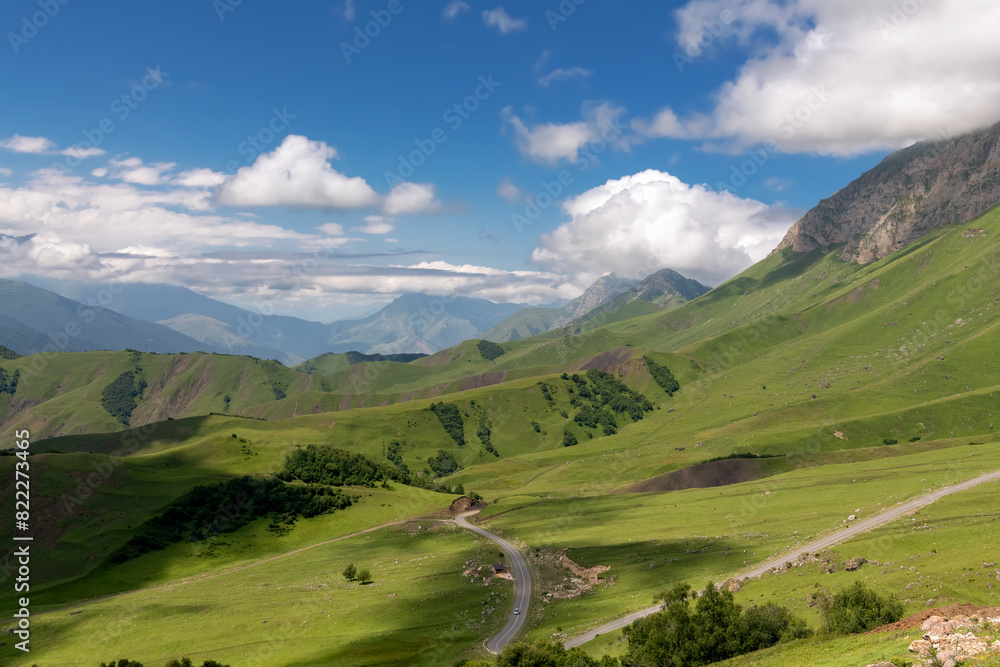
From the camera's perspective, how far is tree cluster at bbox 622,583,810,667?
6275 centimetres

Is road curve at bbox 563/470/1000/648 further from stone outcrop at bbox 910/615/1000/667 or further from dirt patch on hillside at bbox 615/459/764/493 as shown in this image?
dirt patch on hillside at bbox 615/459/764/493

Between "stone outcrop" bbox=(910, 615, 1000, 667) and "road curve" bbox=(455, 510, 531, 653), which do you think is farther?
"road curve" bbox=(455, 510, 531, 653)

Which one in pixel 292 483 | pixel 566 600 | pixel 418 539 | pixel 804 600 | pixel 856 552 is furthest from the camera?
pixel 292 483

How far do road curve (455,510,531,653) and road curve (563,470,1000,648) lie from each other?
1132cm

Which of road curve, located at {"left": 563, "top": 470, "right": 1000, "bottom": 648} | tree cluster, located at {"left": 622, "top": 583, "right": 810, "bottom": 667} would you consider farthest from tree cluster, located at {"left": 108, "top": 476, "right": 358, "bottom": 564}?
tree cluster, located at {"left": 622, "top": 583, "right": 810, "bottom": 667}

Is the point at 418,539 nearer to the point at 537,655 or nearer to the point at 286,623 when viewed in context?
the point at 286,623

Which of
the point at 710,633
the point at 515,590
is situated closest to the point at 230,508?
the point at 515,590

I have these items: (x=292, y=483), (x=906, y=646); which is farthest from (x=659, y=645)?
(x=292, y=483)

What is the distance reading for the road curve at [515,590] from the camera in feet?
280

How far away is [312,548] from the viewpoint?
15688cm

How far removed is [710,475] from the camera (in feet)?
628

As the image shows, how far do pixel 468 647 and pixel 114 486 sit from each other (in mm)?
145762

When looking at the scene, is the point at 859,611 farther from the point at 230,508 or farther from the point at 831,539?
the point at 230,508

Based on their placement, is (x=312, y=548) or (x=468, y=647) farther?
(x=312, y=548)
